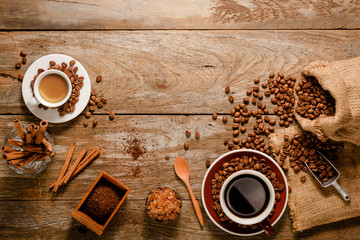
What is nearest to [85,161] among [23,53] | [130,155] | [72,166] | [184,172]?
[72,166]

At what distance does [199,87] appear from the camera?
1.34 m

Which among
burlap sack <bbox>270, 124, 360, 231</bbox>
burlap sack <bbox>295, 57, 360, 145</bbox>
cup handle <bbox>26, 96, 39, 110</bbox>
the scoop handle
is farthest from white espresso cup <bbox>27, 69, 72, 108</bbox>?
the scoop handle

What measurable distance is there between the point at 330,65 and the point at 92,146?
1067mm

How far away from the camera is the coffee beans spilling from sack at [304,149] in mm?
1289

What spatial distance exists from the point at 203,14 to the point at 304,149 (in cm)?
73

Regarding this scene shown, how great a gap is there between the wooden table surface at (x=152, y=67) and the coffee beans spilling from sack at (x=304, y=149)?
27cm

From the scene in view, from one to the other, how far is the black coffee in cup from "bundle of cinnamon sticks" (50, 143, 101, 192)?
59 cm

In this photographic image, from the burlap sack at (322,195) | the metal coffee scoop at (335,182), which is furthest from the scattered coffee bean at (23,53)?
the metal coffee scoop at (335,182)

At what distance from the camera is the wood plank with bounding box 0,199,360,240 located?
1304mm

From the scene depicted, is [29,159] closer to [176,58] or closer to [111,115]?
[111,115]

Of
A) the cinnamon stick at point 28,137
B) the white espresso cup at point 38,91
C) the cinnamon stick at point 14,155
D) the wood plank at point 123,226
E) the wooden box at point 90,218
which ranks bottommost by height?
the wood plank at point 123,226

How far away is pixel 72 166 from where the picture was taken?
1.30 meters

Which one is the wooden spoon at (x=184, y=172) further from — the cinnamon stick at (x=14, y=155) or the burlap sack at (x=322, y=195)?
the cinnamon stick at (x=14, y=155)

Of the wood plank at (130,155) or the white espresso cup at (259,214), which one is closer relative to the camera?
the white espresso cup at (259,214)
